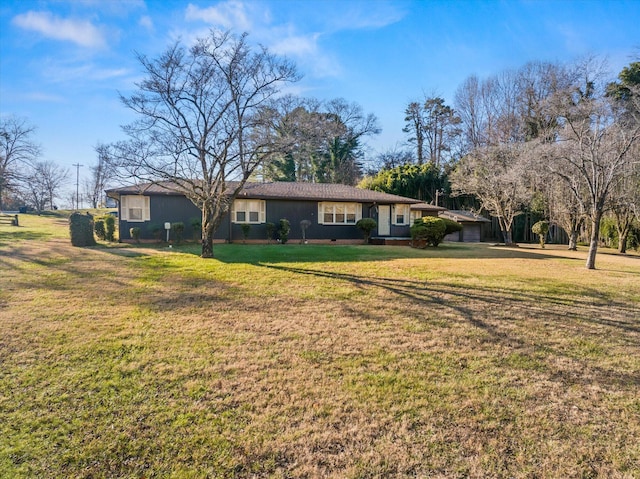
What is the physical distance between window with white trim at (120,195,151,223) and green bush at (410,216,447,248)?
40.7 feet

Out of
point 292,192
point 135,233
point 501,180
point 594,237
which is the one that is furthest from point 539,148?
point 135,233

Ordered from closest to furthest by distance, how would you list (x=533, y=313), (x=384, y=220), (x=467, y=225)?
(x=533, y=313)
(x=384, y=220)
(x=467, y=225)

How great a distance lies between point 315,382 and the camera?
350cm

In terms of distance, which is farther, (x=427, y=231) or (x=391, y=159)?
(x=391, y=159)

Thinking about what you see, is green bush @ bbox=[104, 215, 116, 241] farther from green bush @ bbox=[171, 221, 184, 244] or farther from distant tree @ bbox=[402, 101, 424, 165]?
distant tree @ bbox=[402, 101, 424, 165]

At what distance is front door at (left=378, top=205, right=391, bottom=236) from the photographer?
18781 millimetres

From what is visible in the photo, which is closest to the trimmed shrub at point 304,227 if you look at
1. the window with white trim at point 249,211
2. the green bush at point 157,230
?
the window with white trim at point 249,211

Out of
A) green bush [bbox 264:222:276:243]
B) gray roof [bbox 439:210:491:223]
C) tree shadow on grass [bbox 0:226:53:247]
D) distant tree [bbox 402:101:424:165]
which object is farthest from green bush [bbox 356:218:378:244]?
distant tree [bbox 402:101:424:165]

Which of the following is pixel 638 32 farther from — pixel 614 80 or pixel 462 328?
A: pixel 462 328

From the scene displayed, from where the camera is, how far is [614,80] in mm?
22422

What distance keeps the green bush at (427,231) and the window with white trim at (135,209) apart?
12.4 metres

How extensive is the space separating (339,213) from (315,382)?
14.7m

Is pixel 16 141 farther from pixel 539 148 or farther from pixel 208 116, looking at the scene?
pixel 539 148

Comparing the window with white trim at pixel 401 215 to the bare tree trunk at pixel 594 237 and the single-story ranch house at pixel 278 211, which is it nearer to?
the single-story ranch house at pixel 278 211
